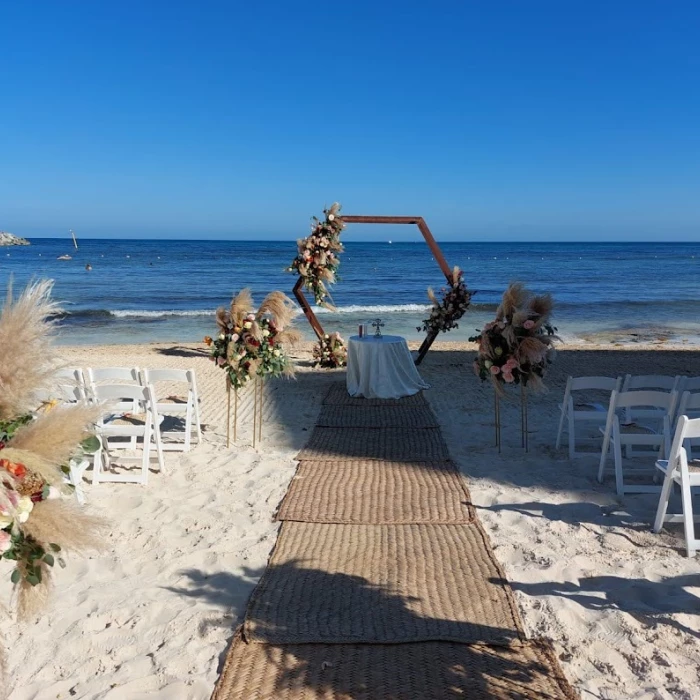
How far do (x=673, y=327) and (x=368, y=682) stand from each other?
753 inches

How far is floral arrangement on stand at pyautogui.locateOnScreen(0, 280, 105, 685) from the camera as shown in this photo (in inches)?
61.9

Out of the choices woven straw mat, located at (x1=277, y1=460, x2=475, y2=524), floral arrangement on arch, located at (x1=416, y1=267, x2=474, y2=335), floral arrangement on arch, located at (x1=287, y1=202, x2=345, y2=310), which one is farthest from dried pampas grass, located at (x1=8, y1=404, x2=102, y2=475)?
floral arrangement on arch, located at (x1=416, y1=267, x2=474, y2=335)

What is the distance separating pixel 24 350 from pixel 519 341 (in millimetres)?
5281

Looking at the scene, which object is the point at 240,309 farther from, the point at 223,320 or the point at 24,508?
the point at 24,508

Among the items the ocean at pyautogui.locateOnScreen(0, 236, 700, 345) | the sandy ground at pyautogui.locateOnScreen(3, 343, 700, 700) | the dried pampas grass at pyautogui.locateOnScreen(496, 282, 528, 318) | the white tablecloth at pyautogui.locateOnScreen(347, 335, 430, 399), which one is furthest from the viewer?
the ocean at pyautogui.locateOnScreen(0, 236, 700, 345)

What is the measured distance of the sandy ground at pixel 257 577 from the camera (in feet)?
9.94

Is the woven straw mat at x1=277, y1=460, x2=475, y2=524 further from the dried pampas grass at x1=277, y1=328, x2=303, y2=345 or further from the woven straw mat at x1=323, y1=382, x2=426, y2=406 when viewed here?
the woven straw mat at x1=323, y1=382, x2=426, y2=406

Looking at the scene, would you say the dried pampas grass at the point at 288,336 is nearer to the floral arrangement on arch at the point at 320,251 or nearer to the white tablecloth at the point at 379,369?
the white tablecloth at the point at 379,369

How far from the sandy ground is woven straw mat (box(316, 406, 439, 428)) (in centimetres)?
69

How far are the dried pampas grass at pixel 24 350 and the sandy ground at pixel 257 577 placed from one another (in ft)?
0.54

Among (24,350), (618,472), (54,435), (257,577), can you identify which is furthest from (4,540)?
(618,472)

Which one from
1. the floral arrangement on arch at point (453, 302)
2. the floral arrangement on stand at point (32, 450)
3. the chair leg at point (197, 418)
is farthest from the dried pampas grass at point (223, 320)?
the floral arrangement on stand at point (32, 450)

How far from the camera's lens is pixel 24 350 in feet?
5.13

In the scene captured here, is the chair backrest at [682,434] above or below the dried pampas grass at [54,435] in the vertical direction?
below
